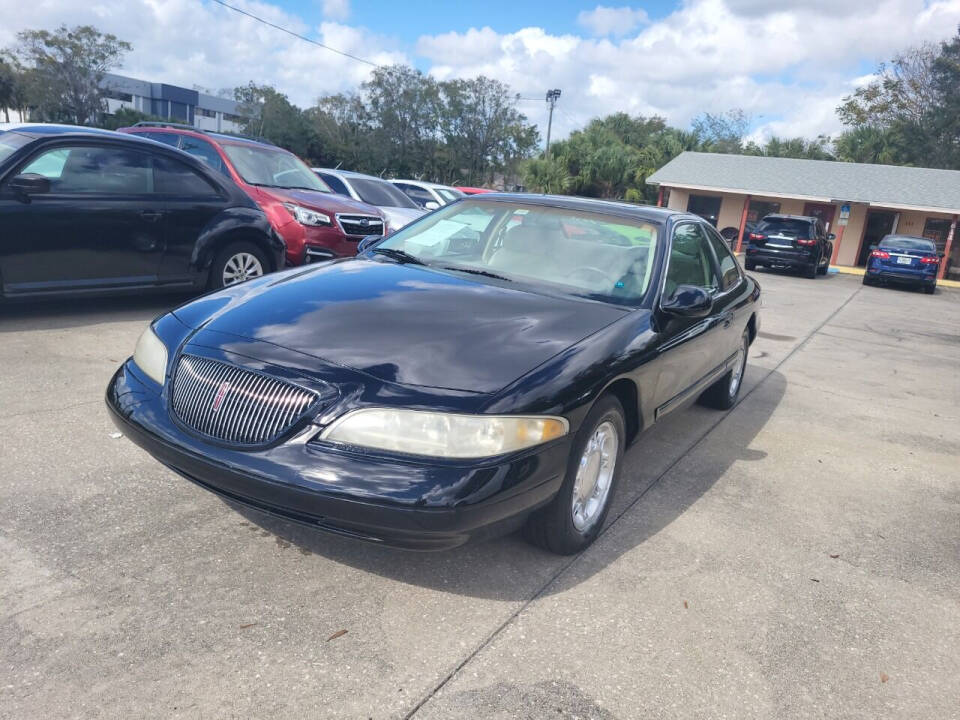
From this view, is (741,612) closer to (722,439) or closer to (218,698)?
(218,698)

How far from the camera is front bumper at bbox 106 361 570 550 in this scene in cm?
258

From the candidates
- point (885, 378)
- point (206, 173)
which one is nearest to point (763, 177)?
point (885, 378)

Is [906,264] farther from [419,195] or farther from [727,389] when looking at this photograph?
[727,389]

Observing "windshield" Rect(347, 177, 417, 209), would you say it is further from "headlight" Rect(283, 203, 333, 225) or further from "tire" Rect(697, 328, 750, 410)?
"tire" Rect(697, 328, 750, 410)

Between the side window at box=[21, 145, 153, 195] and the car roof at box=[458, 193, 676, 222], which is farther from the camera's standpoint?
the side window at box=[21, 145, 153, 195]

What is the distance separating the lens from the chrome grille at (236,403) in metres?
2.75

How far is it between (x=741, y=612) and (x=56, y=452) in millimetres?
3363

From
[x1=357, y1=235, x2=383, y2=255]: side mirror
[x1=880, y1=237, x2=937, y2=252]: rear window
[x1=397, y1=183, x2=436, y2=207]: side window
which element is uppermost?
[x1=880, y1=237, x2=937, y2=252]: rear window

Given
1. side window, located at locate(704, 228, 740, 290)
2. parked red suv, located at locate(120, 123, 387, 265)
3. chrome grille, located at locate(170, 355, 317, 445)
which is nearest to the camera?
chrome grille, located at locate(170, 355, 317, 445)

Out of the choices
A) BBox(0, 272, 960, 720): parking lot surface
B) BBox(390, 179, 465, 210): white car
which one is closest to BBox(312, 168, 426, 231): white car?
BBox(390, 179, 465, 210): white car

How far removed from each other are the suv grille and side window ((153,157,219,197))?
2.29 meters

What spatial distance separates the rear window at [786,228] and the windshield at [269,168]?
15.3m

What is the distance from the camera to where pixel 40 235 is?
595 cm

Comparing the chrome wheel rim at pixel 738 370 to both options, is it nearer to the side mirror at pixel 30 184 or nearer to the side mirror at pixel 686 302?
the side mirror at pixel 686 302
